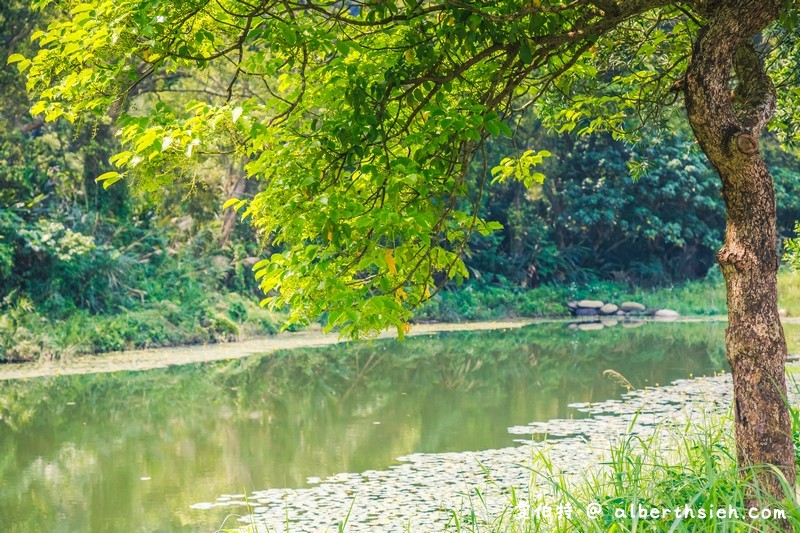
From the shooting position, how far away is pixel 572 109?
5.94 meters

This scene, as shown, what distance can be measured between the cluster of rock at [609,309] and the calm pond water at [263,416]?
585cm

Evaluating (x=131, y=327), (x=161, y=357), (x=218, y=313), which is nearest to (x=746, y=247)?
(x=161, y=357)

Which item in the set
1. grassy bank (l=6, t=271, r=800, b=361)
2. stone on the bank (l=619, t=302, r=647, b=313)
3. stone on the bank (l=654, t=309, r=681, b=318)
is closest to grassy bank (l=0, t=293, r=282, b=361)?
grassy bank (l=6, t=271, r=800, b=361)

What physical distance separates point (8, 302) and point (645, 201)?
17160mm

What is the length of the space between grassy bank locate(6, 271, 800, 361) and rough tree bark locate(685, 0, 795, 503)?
12861mm

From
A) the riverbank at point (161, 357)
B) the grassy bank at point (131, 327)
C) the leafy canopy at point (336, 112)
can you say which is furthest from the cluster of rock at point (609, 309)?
the leafy canopy at point (336, 112)

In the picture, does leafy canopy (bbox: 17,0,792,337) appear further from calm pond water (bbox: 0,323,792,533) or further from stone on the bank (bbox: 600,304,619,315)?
stone on the bank (bbox: 600,304,619,315)

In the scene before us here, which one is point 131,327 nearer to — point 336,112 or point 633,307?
point 336,112

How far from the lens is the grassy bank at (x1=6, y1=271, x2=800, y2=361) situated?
15.1m

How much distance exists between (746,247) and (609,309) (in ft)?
69.2

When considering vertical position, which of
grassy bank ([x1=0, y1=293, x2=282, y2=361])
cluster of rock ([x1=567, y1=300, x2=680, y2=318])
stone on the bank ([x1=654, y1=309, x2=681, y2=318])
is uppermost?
grassy bank ([x1=0, y1=293, x2=282, y2=361])

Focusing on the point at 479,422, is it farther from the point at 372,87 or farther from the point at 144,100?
the point at 144,100

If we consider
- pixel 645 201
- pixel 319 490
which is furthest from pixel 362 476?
pixel 645 201

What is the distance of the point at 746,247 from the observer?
4.00m
